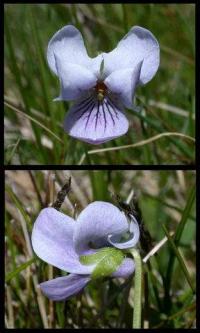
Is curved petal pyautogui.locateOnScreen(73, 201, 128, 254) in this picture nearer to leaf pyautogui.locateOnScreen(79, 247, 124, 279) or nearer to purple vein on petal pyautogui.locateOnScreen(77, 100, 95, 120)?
leaf pyautogui.locateOnScreen(79, 247, 124, 279)

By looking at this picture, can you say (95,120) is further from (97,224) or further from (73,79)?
(97,224)

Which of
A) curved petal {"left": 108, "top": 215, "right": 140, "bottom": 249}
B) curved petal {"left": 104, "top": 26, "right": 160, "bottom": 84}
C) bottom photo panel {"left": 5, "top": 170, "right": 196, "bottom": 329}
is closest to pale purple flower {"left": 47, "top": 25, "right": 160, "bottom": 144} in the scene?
curved petal {"left": 104, "top": 26, "right": 160, "bottom": 84}

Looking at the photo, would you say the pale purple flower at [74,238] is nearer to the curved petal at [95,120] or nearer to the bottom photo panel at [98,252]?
the bottom photo panel at [98,252]

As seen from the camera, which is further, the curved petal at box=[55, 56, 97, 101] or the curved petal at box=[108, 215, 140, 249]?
the curved petal at box=[55, 56, 97, 101]

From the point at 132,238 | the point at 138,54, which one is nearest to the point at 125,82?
the point at 138,54

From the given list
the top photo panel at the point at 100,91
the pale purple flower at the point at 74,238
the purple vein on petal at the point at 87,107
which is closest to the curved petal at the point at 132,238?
the pale purple flower at the point at 74,238
